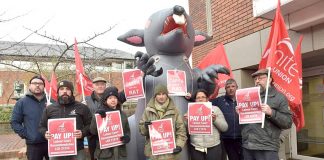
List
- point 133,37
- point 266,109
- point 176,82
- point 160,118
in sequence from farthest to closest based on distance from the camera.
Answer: point 133,37 < point 176,82 < point 160,118 < point 266,109

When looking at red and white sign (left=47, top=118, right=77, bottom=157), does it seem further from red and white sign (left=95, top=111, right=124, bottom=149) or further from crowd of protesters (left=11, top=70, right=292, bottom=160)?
red and white sign (left=95, top=111, right=124, bottom=149)

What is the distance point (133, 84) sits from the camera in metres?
4.48

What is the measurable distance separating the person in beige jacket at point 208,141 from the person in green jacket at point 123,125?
82 centimetres

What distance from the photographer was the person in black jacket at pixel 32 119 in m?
4.73

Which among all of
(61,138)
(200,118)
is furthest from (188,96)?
(61,138)

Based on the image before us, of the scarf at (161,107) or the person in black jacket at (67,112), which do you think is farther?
the person in black jacket at (67,112)

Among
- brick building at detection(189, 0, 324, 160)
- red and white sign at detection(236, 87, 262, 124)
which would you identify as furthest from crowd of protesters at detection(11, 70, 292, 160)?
brick building at detection(189, 0, 324, 160)

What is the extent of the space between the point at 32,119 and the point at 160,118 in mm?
2010

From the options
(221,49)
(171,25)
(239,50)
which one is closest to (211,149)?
(171,25)

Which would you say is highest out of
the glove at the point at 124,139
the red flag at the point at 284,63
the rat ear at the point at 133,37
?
the rat ear at the point at 133,37

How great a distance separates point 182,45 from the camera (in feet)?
15.6

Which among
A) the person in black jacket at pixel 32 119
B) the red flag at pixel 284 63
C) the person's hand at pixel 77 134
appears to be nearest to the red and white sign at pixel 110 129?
the person's hand at pixel 77 134

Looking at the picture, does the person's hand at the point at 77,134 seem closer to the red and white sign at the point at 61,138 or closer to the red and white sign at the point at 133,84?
the red and white sign at the point at 61,138

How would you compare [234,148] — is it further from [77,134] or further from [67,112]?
[67,112]
